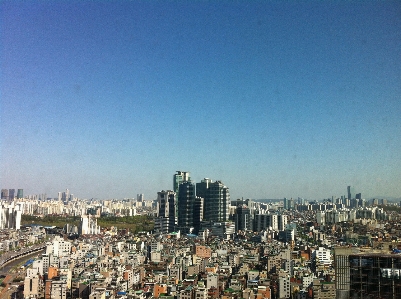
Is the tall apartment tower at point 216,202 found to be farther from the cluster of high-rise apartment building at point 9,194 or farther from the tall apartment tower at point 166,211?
the cluster of high-rise apartment building at point 9,194

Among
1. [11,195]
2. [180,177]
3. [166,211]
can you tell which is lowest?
[166,211]

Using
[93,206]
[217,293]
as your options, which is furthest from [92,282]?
[93,206]

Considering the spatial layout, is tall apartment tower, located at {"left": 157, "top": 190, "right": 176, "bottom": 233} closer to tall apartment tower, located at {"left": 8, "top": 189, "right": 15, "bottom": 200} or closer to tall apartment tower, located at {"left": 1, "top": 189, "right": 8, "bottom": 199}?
tall apartment tower, located at {"left": 8, "top": 189, "right": 15, "bottom": 200}

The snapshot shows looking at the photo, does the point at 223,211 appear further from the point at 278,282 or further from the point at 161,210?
the point at 278,282

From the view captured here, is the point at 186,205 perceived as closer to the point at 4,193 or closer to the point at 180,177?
the point at 180,177

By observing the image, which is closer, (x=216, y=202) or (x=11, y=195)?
(x=11, y=195)

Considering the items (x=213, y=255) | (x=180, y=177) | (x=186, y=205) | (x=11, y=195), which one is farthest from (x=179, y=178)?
(x=213, y=255)
